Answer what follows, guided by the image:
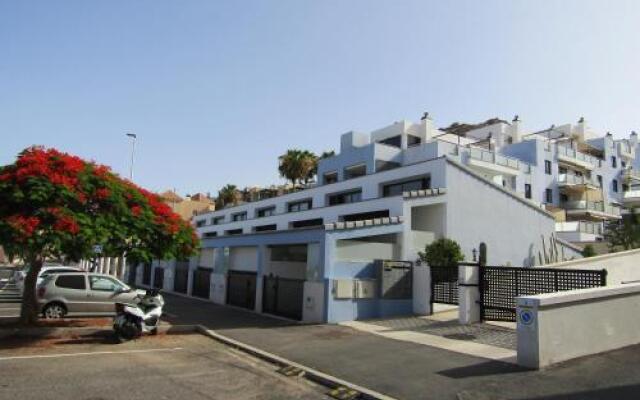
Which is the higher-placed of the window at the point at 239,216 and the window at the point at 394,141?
the window at the point at 394,141

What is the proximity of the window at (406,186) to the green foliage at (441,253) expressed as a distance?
4618mm

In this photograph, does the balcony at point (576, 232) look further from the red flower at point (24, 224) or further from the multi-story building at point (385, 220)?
the red flower at point (24, 224)

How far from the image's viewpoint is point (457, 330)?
14844 mm

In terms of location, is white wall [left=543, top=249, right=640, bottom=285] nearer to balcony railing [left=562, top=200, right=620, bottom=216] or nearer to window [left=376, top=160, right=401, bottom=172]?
window [left=376, top=160, right=401, bottom=172]

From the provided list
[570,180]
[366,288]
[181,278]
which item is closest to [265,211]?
[181,278]

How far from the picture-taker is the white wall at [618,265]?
71.8 ft

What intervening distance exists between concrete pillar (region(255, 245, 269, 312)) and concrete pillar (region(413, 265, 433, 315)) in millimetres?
6634

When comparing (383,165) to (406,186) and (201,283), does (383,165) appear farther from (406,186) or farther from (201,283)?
(201,283)

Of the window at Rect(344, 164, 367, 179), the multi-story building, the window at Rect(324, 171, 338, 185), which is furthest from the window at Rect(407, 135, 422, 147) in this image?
the window at Rect(324, 171, 338, 185)

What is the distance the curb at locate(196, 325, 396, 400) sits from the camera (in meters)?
8.43

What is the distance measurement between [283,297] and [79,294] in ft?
24.9

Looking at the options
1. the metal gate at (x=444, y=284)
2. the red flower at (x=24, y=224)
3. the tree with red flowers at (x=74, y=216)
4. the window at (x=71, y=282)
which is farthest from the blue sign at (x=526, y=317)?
the window at (x=71, y=282)

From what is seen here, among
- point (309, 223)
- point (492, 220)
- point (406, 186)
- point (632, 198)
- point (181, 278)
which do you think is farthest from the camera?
point (632, 198)

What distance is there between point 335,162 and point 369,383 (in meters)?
30.9
